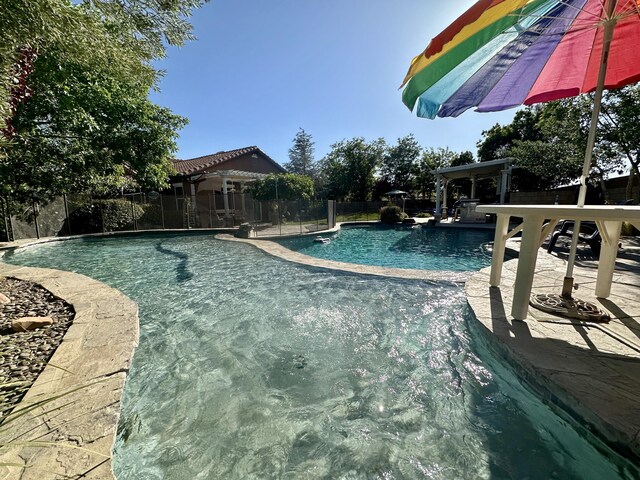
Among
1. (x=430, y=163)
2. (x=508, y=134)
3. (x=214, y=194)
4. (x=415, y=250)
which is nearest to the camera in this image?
(x=415, y=250)

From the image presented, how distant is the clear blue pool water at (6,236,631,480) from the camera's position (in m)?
1.49

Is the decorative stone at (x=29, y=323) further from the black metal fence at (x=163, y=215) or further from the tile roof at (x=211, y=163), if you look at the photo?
the tile roof at (x=211, y=163)

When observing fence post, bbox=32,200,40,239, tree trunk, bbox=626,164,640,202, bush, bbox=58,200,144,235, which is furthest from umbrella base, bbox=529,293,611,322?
bush, bbox=58,200,144,235

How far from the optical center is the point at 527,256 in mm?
2234

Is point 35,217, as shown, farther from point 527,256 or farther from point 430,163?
point 430,163

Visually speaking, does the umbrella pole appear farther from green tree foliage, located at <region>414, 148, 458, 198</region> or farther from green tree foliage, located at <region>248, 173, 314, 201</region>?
green tree foliage, located at <region>414, 148, 458, 198</region>

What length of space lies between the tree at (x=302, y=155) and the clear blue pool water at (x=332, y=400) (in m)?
40.2

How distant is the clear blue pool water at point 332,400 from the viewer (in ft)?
4.88

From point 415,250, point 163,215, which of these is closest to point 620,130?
point 415,250

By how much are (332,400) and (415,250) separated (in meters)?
7.25

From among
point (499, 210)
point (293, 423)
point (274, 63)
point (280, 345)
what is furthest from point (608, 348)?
point (274, 63)

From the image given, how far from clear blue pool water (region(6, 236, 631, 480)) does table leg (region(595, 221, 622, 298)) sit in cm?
135

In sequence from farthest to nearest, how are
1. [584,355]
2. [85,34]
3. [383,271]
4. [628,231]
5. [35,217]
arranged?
[35,217], [628,231], [383,271], [85,34], [584,355]

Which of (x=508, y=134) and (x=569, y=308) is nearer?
(x=569, y=308)
